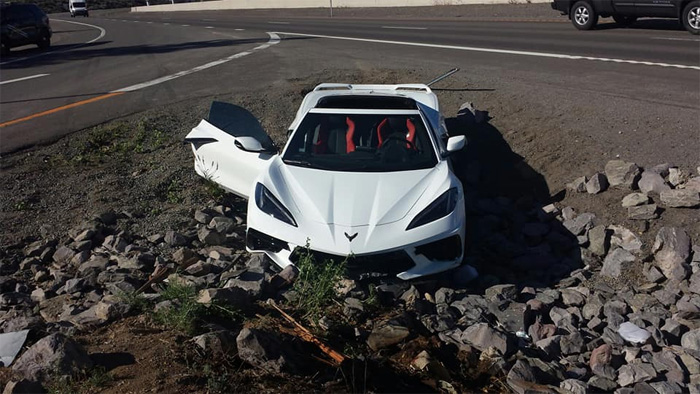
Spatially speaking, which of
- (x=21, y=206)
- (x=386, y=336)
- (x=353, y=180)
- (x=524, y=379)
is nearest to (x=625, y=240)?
(x=353, y=180)

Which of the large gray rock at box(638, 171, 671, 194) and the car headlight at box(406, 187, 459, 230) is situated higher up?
the car headlight at box(406, 187, 459, 230)

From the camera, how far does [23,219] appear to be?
848 cm

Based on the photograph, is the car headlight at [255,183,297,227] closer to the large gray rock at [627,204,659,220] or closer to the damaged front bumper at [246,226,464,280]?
the damaged front bumper at [246,226,464,280]

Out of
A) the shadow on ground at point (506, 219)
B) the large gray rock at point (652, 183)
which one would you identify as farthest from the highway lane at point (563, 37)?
the large gray rock at point (652, 183)

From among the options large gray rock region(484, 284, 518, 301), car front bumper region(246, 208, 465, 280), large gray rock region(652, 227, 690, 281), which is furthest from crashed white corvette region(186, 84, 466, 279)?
large gray rock region(652, 227, 690, 281)

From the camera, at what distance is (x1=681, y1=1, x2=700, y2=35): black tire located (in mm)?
19219

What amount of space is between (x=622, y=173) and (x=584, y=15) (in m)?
15.3

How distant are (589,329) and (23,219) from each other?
20.5ft

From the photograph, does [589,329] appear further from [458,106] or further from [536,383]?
[458,106]

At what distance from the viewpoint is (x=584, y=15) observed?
74.1 ft

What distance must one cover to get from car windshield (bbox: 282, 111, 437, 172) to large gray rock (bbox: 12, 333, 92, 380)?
3369mm

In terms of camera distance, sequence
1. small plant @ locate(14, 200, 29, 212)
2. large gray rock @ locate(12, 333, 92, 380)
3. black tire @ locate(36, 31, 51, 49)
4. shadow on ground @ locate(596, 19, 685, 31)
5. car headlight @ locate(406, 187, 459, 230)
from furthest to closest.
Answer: black tire @ locate(36, 31, 51, 49) < shadow on ground @ locate(596, 19, 685, 31) < small plant @ locate(14, 200, 29, 212) < car headlight @ locate(406, 187, 459, 230) < large gray rock @ locate(12, 333, 92, 380)

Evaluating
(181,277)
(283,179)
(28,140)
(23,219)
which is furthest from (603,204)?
(28,140)

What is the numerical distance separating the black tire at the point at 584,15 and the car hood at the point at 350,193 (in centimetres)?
1721
